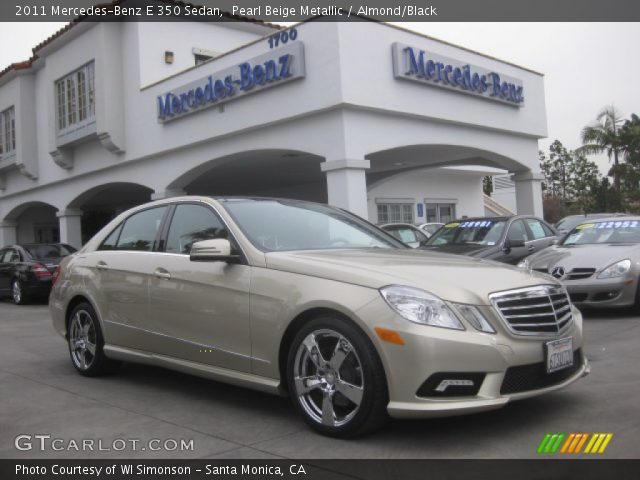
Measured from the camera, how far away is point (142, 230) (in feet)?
19.1

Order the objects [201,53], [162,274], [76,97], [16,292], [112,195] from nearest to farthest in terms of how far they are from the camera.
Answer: [162,274] → [16,292] → [201,53] → [76,97] → [112,195]

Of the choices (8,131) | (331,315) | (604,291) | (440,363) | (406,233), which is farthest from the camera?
(8,131)

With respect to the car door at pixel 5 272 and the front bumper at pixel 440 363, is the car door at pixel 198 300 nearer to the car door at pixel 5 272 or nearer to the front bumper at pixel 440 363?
the front bumper at pixel 440 363

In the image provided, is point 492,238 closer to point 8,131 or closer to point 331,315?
point 331,315

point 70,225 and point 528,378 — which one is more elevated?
point 70,225

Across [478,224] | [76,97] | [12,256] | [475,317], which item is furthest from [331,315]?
[76,97]

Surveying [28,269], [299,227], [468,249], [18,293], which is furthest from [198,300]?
[18,293]

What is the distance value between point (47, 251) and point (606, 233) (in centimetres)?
1172

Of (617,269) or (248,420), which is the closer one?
(248,420)

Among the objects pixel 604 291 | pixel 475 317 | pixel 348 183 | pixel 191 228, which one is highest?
pixel 348 183

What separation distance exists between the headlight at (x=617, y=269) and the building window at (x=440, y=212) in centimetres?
1853

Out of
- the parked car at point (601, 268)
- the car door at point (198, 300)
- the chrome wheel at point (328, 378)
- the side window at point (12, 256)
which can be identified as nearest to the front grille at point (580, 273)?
the parked car at point (601, 268)

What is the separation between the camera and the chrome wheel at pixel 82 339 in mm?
6078
